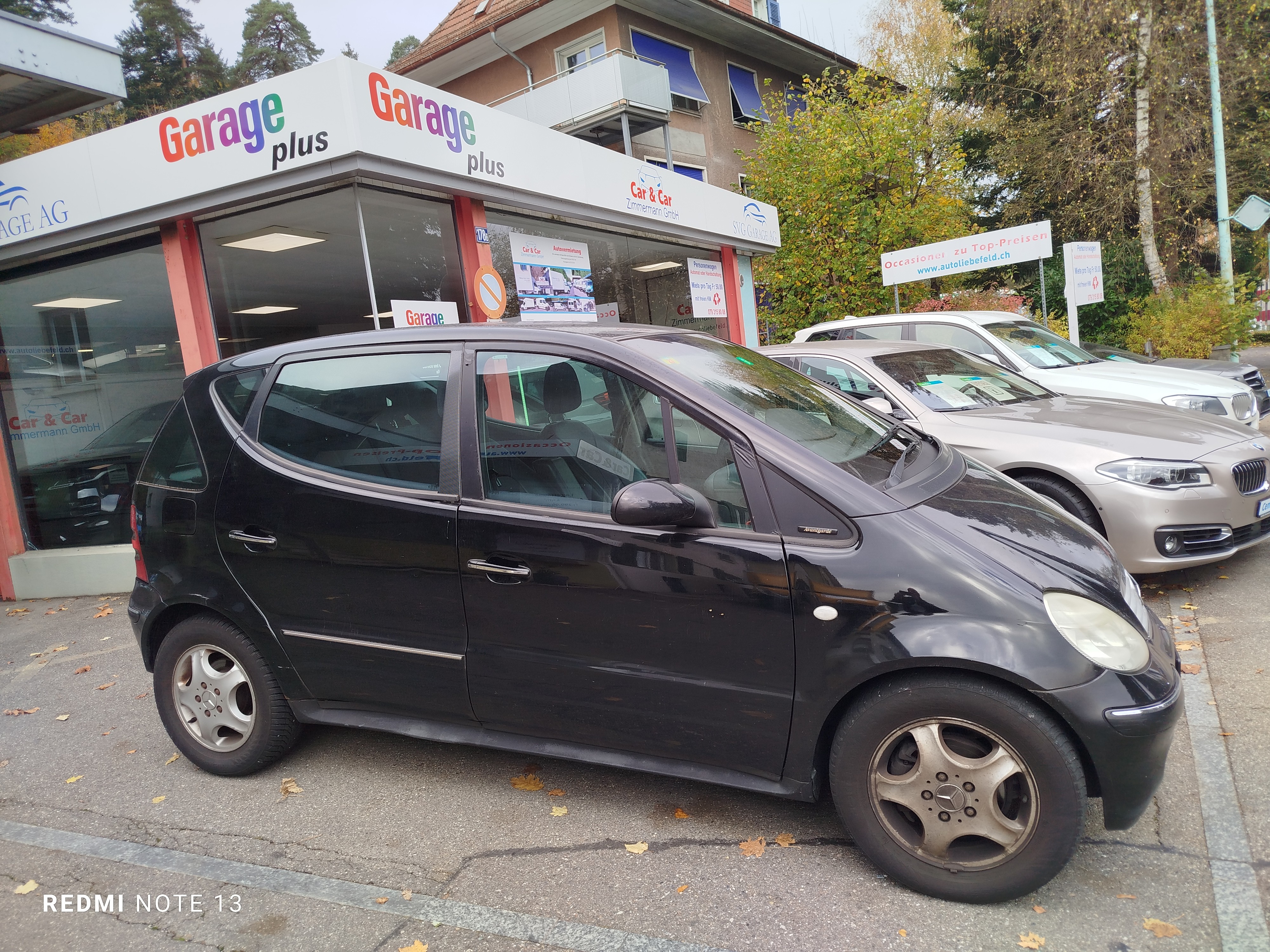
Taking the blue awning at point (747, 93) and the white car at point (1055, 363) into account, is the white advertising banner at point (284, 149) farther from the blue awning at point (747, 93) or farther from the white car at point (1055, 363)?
the blue awning at point (747, 93)

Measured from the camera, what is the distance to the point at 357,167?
19.4 ft

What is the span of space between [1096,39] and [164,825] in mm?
23541

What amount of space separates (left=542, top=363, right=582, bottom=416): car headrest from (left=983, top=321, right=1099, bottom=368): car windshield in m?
6.58

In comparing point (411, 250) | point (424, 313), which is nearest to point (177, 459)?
point (424, 313)

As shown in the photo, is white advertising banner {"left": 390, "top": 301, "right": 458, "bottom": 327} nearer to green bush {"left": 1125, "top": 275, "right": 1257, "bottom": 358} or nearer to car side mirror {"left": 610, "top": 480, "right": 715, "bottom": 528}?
car side mirror {"left": 610, "top": 480, "right": 715, "bottom": 528}

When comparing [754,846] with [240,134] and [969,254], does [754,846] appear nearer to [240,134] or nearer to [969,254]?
[240,134]

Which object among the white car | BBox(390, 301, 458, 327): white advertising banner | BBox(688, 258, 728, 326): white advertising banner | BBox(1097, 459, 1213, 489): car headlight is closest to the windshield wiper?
BBox(1097, 459, 1213, 489): car headlight

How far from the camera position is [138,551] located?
12.1 ft

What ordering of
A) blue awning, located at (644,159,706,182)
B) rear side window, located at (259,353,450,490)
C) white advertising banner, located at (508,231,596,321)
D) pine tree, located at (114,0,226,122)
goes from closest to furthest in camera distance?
1. rear side window, located at (259,353,450,490)
2. white advertising banner, located at (508,231,596,321)
3. blue awning, located at (644,159,706,182)
4. pine tree, located at (114,0,226,122)

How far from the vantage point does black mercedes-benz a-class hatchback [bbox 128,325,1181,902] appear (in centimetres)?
238

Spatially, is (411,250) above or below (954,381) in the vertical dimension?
above

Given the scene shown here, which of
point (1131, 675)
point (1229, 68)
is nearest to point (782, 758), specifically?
point (1131, 675)

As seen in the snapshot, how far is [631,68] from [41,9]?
79.1 ft

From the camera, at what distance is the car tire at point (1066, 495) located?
479 cm
